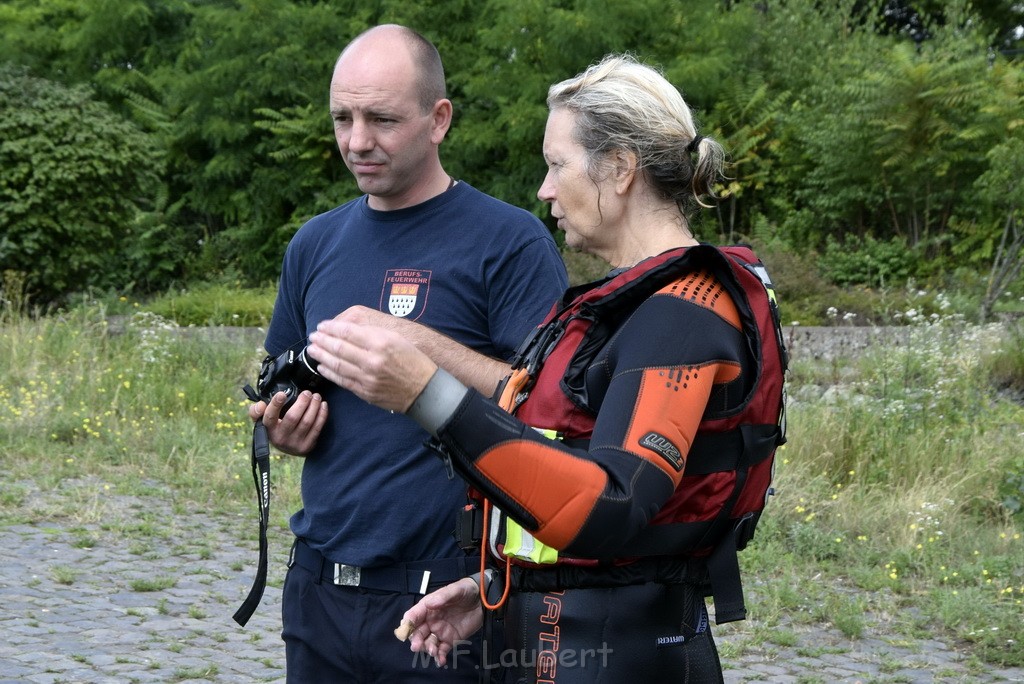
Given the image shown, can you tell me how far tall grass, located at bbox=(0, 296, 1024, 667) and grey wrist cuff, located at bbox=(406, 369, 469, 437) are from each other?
432 centimetres

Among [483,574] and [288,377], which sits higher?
[288,377]

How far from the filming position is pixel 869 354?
997cm

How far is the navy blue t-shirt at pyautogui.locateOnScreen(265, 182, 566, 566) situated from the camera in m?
3.01

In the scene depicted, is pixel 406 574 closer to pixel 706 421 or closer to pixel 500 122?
pixel 706 421

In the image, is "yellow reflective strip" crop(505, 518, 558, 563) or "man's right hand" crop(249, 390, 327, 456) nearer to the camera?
"yellow reflective strip" crop(505, 518, 558, 563)

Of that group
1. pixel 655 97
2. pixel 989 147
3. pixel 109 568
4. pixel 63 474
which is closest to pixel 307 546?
pixel 655 97

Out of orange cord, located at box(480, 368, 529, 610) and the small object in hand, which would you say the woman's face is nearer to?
orange cord, located at box(480, 368, 529, 610)

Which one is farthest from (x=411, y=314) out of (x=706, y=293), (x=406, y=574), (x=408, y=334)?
(x=706, y=293)

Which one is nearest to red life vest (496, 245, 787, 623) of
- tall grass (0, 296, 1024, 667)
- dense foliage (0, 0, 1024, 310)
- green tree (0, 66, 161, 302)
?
tall grass (0, 296, 1024, 667)

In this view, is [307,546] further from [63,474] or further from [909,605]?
[63,474]

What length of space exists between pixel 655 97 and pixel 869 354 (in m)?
8.09

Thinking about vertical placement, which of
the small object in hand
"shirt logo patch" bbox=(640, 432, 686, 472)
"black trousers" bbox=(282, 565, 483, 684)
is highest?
"shirt logo patch" bbox=(640, 432, 686, 472)

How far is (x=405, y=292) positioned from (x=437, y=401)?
1.17 metres

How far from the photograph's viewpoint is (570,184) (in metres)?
2.38
